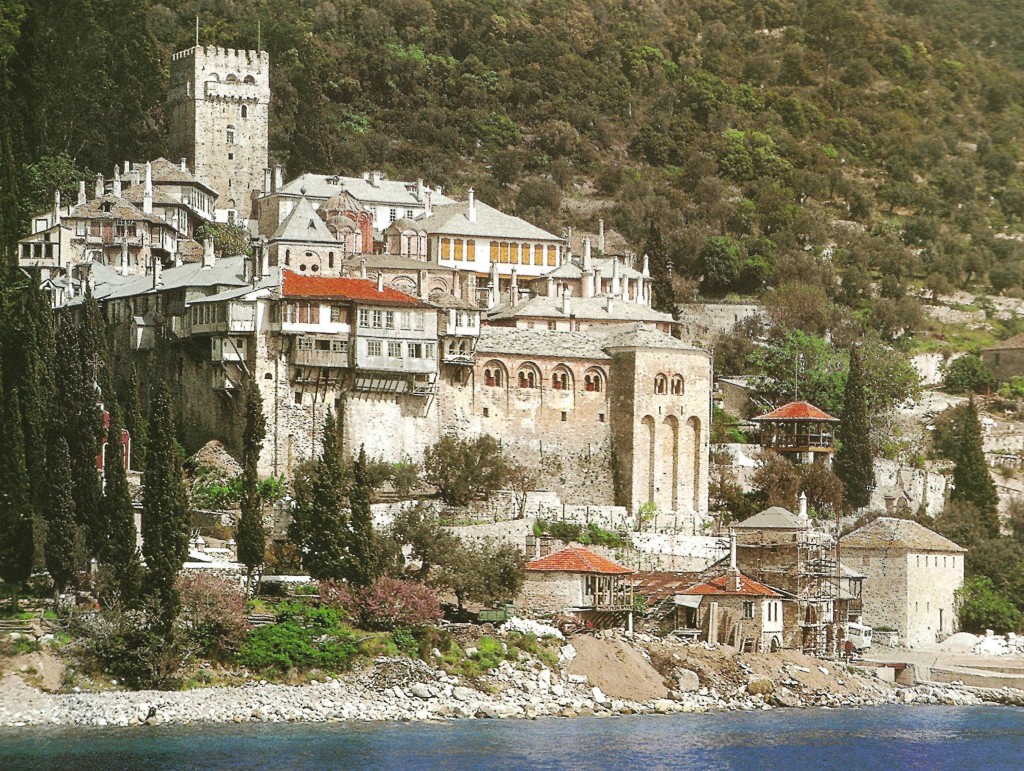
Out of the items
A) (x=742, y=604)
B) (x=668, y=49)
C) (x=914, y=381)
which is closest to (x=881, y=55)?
(x=668, y=49)

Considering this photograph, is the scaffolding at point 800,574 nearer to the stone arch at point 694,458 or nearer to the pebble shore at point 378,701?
the stone arch at point 694,458

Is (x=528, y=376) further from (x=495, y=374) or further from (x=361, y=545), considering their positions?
(x=361, y=545)

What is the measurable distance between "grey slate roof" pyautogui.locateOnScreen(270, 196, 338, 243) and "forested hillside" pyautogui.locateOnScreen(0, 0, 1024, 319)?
9821 millimetres

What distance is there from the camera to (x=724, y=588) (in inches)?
2544

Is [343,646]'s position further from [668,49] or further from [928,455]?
[668,49]

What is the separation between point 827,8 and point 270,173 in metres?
65.9

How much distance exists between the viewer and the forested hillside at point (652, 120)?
334 ft

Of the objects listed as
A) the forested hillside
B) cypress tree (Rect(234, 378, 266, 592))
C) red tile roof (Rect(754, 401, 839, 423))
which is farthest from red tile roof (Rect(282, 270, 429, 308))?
red tile roof (Rect(754, 401, 839, 423))

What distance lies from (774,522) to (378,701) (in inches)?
770

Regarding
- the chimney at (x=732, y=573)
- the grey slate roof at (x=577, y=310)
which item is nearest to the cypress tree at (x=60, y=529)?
the chimney at (x=732, y=573)

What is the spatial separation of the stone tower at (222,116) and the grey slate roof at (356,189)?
3250mm

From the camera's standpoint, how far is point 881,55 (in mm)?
146125

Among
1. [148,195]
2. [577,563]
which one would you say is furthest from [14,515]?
[148,195]

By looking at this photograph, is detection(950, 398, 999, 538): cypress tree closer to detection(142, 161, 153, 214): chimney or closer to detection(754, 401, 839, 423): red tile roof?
detection(754, 401, 839, 423): red tile roof
